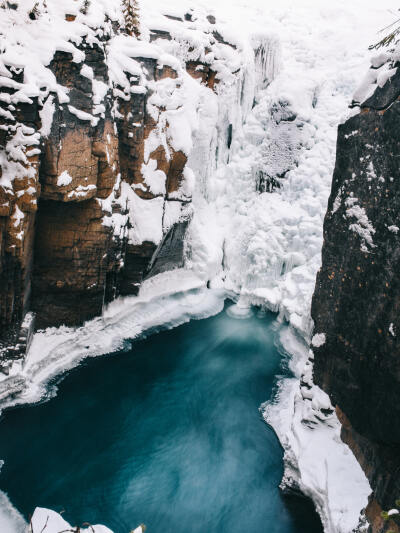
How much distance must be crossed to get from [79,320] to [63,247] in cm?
246

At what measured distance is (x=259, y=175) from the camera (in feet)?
54.2

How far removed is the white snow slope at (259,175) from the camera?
13.4 meters

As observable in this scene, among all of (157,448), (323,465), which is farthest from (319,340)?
(157,448)

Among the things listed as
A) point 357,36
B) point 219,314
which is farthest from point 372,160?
point 357,36

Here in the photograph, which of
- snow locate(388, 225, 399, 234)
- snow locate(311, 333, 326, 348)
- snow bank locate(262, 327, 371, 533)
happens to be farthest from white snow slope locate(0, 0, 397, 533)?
snow locate(388, 225, 399, 234)

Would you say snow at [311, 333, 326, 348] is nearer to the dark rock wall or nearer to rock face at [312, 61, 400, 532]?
rock face at [312, 61, 400, 532]

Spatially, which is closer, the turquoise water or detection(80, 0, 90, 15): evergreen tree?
the turquoise water

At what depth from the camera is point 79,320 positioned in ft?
39.1

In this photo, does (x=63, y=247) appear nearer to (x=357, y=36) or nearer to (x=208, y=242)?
(x=208, y=242)

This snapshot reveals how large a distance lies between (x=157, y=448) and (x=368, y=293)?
6499 mm

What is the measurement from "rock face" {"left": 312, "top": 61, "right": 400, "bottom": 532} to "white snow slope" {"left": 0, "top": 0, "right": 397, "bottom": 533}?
227 inches

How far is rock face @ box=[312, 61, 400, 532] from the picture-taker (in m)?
4.66

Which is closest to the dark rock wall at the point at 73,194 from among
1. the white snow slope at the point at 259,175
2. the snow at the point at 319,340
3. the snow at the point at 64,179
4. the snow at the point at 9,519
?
the snow at the point at 64,179

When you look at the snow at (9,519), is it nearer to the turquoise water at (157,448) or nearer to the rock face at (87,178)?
the turquoise water at (157,448)
